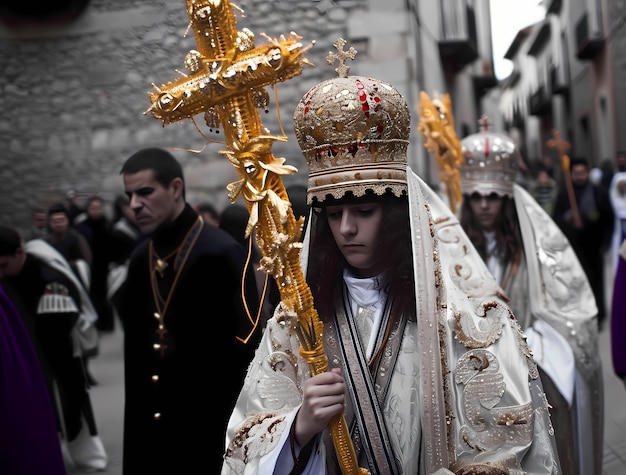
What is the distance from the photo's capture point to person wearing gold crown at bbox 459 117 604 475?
5684mm

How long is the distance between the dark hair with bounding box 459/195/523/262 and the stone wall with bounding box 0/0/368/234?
14.2 feet

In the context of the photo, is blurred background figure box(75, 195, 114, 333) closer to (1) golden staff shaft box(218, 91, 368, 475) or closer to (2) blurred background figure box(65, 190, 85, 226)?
(2) blurred background figure box(65, 190, 85, 226)

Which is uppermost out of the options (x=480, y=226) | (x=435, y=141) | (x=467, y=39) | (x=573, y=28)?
(x=573, y=28)

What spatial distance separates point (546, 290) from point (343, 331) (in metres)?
3.02

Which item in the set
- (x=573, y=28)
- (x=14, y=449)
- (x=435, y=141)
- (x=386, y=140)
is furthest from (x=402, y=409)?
(x=573, y=28)

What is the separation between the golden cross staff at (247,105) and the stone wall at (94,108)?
7.67m

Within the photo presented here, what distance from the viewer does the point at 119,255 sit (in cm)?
1281

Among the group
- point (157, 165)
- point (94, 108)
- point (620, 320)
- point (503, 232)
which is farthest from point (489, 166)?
point (94, 108)

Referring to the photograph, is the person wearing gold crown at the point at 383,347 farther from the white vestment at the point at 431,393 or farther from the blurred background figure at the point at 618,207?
the blurred background figure at the point at 618,207

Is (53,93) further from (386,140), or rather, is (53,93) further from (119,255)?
(386,140)

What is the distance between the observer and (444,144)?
6703 mm

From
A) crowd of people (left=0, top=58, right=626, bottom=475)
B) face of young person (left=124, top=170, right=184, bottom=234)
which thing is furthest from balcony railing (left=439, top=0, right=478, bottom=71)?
face of young person (left=124, top=170, right=184, bottom=234)

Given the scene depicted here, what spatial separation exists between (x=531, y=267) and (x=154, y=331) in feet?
7.22

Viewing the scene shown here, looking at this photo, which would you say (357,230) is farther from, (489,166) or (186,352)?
(489,166)
